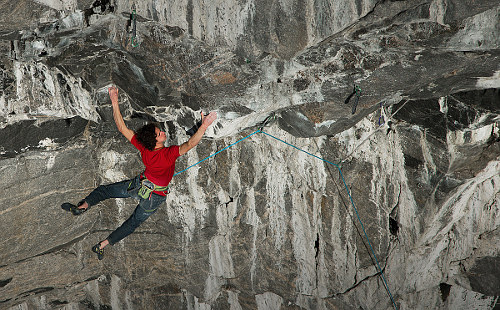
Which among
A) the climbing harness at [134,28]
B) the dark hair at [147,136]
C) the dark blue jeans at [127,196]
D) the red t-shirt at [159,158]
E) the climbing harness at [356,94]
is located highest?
the climbing harness at [134,28]

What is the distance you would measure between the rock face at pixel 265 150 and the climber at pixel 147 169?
0.50m

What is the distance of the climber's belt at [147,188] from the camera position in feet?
16.5

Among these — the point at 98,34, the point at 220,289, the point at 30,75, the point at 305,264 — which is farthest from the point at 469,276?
the point at 30,75

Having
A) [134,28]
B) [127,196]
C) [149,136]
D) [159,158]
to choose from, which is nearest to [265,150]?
[159,158]

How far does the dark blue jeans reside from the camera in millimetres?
5180

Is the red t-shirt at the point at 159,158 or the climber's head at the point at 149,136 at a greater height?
the climber's head at the point at 149,136

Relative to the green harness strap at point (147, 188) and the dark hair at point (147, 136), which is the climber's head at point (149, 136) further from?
the green harness strap at point (147, 188)

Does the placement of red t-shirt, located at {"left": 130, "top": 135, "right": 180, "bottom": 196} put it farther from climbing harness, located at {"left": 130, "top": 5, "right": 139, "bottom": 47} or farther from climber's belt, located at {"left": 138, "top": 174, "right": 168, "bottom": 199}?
climbing harness, located at {"left": 130, "top": 5, "right": 139, "bottom": 47}

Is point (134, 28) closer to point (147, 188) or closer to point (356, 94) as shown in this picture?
point (147, 188)

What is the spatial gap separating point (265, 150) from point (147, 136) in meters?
1.47

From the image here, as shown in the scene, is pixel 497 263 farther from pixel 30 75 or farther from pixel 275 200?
pixel 30 75

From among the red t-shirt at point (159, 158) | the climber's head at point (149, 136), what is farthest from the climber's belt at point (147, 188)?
the climber's head at point (149, 136)

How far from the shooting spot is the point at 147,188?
16.6ft

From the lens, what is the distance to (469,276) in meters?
5.56
